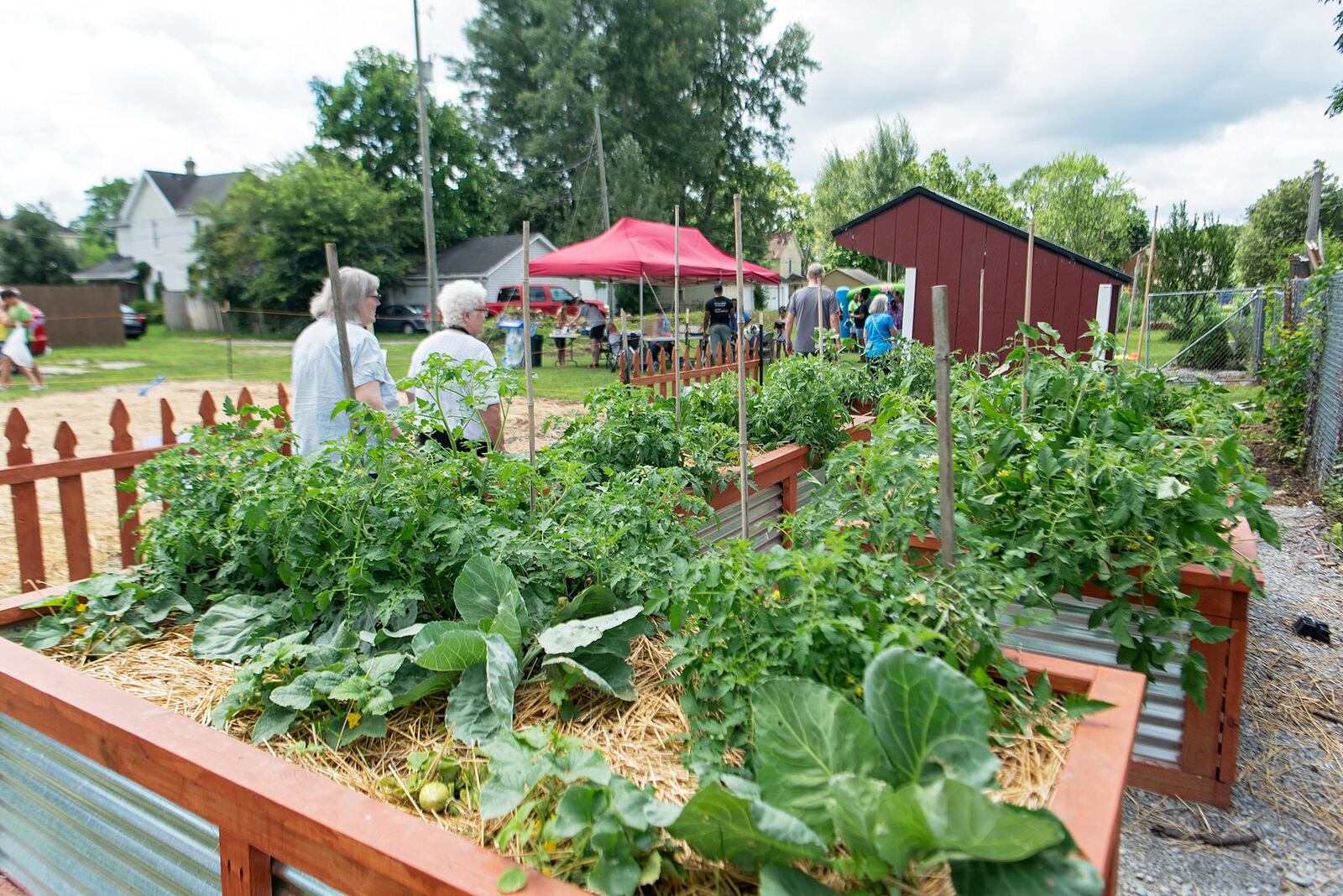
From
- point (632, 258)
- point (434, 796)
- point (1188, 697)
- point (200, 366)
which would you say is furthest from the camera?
point (200, 366)

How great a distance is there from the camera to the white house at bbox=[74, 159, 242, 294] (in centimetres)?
4700

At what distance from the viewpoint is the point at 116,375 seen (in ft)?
55.5

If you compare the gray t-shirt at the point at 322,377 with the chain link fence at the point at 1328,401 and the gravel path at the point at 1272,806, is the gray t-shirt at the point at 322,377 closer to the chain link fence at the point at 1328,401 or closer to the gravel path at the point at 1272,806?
the gravel path at the point at 1272,806

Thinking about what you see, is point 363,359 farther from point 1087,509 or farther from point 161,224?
point 161,224

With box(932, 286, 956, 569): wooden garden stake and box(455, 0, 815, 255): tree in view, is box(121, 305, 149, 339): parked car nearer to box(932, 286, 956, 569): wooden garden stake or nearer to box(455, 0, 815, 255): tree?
box(455, 0, 815, 255): tree

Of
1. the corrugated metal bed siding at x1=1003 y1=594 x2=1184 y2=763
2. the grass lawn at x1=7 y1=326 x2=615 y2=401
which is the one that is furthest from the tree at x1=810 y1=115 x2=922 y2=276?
the corrugated metal bed siding at x1=1003 y1=594 x2=1184 y2=763

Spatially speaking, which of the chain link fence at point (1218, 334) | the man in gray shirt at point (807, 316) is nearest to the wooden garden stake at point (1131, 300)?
the man in gray shirt at point (807, 316)

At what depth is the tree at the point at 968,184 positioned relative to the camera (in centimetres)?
4025

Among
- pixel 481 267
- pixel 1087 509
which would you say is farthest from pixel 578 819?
pixel 481 267

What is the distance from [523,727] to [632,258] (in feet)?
34.8

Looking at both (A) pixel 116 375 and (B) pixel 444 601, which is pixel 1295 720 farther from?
(A) pixel 116 375

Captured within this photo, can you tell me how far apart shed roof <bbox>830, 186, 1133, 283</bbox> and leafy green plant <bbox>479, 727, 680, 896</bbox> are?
8.50 metres

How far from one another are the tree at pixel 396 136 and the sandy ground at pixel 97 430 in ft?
100

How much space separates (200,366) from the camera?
19.3m
